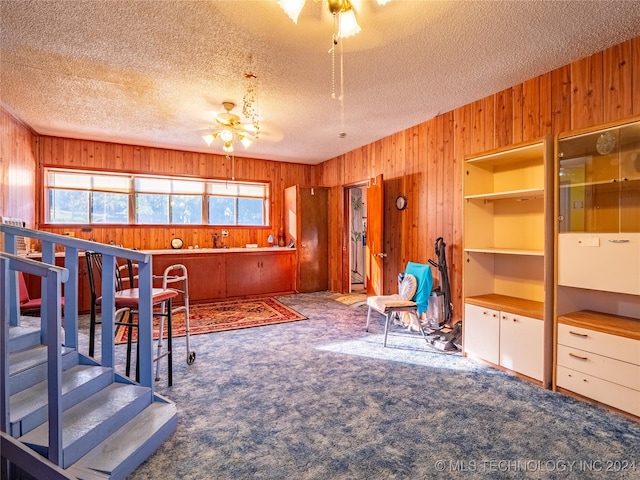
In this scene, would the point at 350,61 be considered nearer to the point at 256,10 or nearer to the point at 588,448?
the point at 256,10

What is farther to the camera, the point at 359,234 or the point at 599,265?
the point at 359,234

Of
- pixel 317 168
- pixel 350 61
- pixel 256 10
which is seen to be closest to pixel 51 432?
pixel 256 10

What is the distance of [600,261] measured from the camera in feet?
7.45

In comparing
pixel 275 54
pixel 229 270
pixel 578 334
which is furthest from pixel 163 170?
pixel 578 334

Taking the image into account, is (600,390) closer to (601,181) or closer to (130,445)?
(601,181)

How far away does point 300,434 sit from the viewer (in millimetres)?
1944

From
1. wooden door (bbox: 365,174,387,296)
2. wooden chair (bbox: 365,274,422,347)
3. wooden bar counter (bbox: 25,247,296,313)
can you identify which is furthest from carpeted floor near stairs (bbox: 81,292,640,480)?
wooden bar counter (bbox: 25,247,296,313)

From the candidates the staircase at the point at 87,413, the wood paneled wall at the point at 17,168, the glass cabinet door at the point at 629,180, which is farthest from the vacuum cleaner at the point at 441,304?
the wood paneled wall at the point at 17,168

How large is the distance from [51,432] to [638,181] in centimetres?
376

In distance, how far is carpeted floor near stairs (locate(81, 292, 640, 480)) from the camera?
1665mm

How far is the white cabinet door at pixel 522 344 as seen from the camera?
2559 millimetres

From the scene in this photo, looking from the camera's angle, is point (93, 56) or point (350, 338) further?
point (350, 338)

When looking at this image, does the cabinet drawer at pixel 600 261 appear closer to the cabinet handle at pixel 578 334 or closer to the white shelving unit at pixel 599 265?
the white shelving unit at pixel 599 265

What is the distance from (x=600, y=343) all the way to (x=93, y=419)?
321 centimetres
